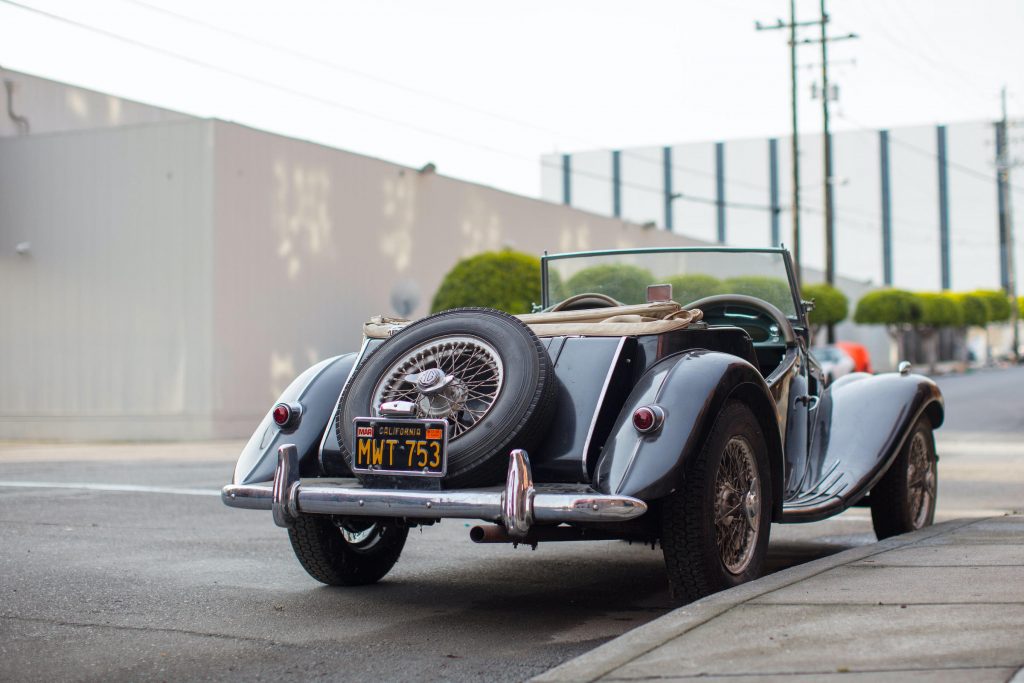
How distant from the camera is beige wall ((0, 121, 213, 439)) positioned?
2122 centimetres

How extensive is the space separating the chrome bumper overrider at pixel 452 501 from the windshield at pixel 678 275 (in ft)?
8.32

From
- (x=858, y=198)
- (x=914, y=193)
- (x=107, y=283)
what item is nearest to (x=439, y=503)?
(x=107, y=283)

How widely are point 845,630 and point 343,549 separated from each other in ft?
8.54

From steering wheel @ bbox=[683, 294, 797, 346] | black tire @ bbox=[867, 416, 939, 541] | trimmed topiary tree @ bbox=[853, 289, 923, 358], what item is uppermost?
trimmed topiary tree @ bbox=[853, 289, 923, 358]

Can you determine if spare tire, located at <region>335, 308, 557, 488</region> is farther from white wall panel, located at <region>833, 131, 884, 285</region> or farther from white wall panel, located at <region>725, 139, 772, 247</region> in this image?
white wall panel, located at <region>833, 131, 884, 285</region>

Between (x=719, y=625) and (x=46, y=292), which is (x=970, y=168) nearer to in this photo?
(x=46, y=292)

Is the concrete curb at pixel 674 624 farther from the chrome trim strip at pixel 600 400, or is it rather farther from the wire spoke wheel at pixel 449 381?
the wire spoke wheel at pixel 449 381

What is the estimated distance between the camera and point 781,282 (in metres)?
7.32

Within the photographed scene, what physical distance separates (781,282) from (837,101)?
33.2 m

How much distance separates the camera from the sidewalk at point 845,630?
141 inches

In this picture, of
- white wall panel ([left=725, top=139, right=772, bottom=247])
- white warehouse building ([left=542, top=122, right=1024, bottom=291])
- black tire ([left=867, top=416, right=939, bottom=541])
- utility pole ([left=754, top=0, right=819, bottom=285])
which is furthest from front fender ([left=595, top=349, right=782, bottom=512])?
white wall panel ([left=725, top=139, right=772, bottom=247])

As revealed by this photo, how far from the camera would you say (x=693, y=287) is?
23.9ft

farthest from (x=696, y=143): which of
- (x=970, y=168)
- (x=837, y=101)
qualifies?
(x=837, y=101)

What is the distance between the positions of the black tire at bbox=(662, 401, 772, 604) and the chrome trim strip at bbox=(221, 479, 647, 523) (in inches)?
14.0
